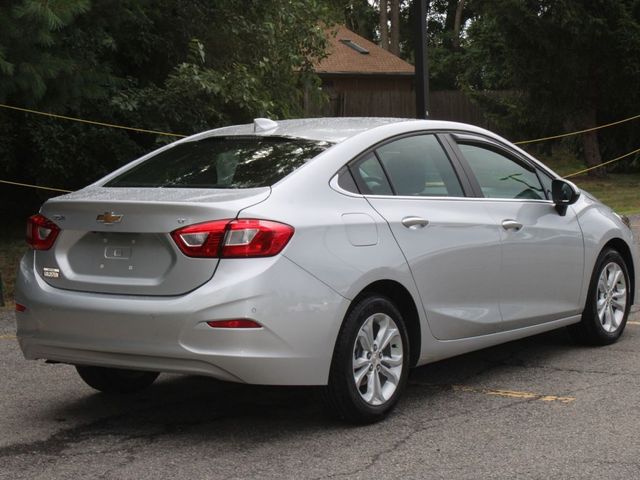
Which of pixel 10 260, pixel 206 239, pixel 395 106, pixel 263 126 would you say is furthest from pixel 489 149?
pixel 395 106

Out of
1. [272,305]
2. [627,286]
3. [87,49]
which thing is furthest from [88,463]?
[87,49]

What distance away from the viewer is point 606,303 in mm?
7836

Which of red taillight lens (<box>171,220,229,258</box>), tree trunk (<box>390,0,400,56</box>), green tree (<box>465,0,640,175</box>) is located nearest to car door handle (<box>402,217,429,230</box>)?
red taillight lens (<box>171,220,229,258</box>)

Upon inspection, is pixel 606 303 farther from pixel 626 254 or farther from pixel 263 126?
pixel 263 126

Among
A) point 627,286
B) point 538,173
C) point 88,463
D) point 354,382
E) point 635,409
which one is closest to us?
point 88,463

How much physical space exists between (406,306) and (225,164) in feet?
4.13

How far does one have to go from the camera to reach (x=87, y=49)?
43.4ft

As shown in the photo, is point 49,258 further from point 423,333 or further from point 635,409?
point 635,409

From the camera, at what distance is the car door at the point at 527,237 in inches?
268

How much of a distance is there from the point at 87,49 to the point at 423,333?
8.33 metres

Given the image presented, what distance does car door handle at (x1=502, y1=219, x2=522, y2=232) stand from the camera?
6.77 meters

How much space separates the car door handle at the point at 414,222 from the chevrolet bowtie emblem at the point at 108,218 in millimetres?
1556

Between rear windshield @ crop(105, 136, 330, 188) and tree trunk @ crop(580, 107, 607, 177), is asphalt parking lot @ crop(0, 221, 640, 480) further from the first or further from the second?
tree trunk @ crop(580, 107, 607, 177)

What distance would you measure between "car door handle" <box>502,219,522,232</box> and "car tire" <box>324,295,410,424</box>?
1162mm
